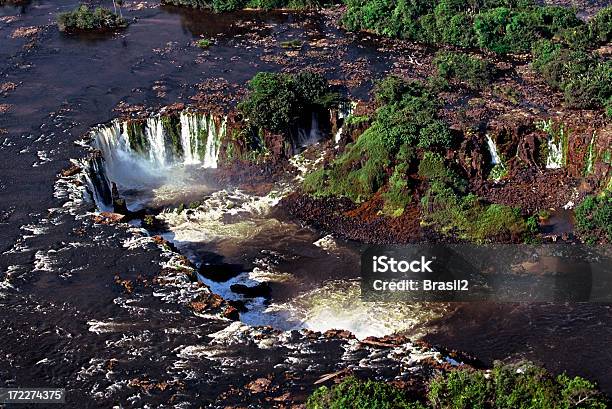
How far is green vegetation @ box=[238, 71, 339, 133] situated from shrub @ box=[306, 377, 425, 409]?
19709mm

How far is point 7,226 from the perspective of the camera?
116ft

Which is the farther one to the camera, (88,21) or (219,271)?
(88,21)

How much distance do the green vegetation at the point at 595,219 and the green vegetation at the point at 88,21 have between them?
3507 cm

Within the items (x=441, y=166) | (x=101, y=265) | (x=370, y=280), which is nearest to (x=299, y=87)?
(x=441, y=166)

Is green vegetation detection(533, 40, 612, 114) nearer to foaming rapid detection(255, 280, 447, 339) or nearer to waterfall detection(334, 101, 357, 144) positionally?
waterfall detection(334, 101, 357, 144)

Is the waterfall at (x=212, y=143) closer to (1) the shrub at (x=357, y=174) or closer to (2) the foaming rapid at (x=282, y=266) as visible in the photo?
(2) the foaming rapid at (x=282, y=266)

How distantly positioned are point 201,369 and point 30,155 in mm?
19431

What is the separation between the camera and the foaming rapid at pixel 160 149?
42.6m

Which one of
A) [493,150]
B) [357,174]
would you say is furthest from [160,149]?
[493,150]

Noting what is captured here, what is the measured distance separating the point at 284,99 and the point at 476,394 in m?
21.7

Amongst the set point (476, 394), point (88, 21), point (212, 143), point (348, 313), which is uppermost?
point (88, 21)

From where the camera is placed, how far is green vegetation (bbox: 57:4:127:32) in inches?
2202

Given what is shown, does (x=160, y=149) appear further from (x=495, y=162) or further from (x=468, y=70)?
(x=468, y=70)

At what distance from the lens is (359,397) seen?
23.6 m
